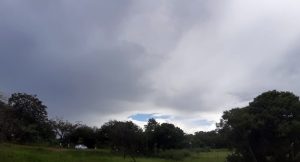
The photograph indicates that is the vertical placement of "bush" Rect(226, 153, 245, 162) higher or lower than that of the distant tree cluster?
lower

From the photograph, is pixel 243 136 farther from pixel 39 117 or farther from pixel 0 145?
pixel 39 117

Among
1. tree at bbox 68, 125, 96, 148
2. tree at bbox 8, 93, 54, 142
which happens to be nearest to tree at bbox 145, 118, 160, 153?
tree at bbox 68, 125, 96, 148

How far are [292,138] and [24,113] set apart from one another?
52822 mm

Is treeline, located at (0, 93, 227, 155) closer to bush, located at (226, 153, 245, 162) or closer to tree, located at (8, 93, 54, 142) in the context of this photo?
tree, located at (8, 93, 54, 142)

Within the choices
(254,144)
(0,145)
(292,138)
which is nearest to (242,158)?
(254,144)

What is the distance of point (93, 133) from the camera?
8819 cm

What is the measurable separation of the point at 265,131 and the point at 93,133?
4573 cm

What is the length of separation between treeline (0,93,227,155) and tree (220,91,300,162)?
2745 cm

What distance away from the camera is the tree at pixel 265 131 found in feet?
154

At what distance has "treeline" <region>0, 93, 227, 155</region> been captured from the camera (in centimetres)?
7769

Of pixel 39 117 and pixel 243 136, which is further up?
pixel 39 117

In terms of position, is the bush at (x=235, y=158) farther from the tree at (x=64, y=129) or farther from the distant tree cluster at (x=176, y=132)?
→ the tree at (x=64, y=129)

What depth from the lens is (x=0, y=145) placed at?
56.1 meters

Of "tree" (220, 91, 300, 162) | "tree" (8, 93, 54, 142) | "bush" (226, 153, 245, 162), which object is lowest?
"bush" (226, 153, 245, 162)
